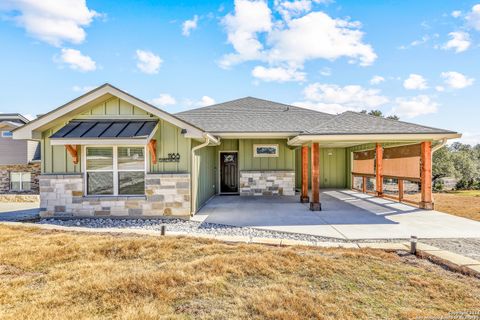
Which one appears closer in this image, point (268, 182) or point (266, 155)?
point (268, 182)

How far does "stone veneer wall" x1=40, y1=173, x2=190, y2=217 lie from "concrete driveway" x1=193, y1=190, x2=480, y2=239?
35.1 inches

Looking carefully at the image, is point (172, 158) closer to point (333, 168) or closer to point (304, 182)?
point (304, 182)

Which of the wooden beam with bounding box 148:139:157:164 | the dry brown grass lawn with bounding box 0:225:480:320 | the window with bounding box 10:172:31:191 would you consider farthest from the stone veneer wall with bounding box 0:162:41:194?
the dry brown grass lawn with bounding box 0:225:480:320

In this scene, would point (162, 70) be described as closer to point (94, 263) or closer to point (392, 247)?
point (94, 263)

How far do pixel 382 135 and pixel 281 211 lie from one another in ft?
12.3

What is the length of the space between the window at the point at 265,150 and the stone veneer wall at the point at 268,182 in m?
0.82

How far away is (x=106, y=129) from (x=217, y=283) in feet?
18.1

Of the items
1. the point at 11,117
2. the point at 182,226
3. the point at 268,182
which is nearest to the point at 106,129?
the point at 182,226

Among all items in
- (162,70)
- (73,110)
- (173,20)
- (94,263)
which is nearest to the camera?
(94,263)

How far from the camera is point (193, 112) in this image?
12445 mm

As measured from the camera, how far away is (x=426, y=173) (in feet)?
28.3

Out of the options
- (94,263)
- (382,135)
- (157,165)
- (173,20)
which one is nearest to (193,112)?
(173,20)

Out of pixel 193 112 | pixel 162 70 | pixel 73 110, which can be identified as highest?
pixel 162 70

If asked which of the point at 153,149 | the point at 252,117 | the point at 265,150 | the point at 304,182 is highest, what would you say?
the point at 252,117
